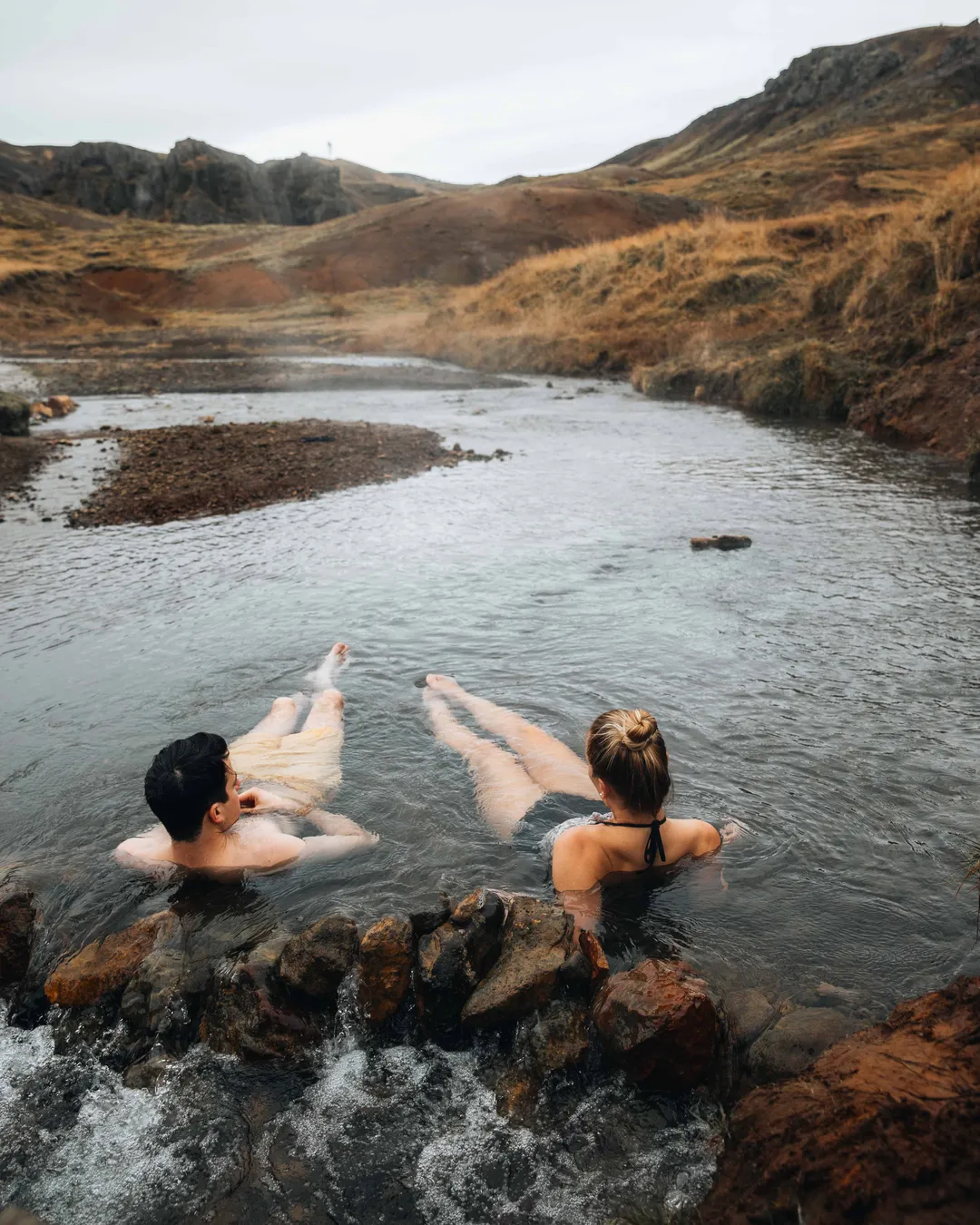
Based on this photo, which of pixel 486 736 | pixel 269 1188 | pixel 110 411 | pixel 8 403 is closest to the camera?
pixel 269 1188

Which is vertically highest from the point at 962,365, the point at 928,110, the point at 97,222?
the point at 928,110

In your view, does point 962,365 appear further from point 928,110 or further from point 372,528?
point 928,110

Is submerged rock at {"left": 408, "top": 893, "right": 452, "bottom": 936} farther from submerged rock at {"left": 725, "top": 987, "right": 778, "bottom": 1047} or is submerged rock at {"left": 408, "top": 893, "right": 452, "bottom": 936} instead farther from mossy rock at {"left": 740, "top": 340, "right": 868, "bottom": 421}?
mossy rock at {"left": 740, "top": 340, "right": 868, "bottom": 421}

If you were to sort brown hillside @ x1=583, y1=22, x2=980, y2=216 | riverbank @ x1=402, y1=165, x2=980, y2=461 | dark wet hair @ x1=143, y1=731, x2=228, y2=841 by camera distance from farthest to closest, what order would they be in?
brown hillside @ x1=583, y1=22, x2=980, y2=216 < riverbank @ x1=402, y1=165, x2=980, y2=461 < dark wet hair @ x1=143, y1=731, x2=228, y2=841

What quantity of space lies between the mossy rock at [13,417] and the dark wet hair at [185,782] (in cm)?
1665

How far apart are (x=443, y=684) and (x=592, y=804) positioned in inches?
76.1

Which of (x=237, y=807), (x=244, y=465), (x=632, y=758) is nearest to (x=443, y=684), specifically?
(x=237, y=807)

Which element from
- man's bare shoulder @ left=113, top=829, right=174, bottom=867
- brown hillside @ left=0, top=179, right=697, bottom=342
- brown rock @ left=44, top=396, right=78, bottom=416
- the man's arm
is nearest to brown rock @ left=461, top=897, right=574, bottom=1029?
the man's arm

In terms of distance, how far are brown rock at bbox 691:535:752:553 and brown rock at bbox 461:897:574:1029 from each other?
6739 millimetres

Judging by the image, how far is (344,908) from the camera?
4066 millimetres

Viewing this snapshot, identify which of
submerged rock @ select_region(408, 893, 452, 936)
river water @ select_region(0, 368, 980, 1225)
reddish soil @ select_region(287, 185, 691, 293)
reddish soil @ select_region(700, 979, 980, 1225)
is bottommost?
river water @ select_region(0, 368, 980, 1225)

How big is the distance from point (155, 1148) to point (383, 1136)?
2.51 feet

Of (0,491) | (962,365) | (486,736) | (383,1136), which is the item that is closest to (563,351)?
(962,365)

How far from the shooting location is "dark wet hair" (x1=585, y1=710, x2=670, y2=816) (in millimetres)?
3801
